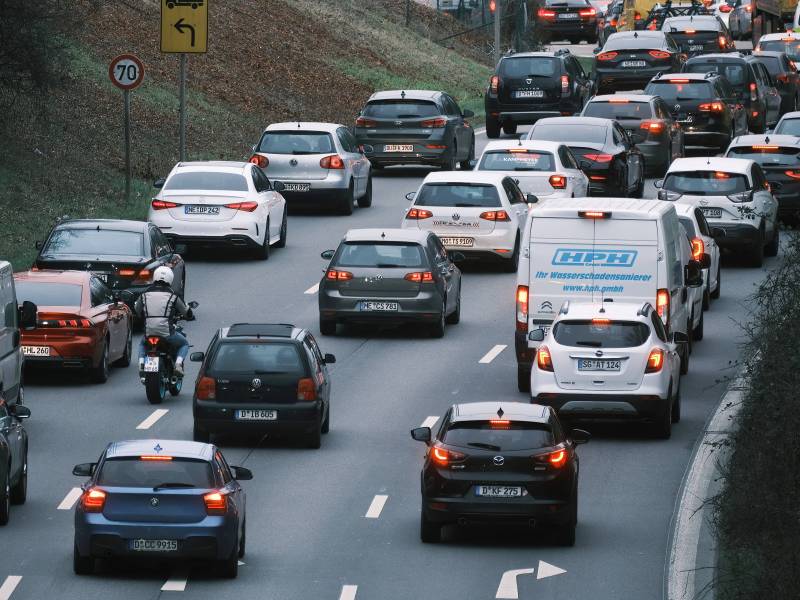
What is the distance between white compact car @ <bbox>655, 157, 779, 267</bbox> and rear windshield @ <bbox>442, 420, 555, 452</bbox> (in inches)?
685

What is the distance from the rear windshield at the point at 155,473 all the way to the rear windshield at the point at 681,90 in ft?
105

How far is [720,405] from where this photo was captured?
84.8 feet

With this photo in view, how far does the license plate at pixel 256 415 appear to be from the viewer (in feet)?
72.7

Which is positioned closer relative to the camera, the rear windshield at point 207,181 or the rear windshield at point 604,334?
the rear windshield at point 604,334

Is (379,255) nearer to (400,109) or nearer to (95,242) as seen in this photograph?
(95,242)

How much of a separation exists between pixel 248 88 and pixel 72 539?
3589cm

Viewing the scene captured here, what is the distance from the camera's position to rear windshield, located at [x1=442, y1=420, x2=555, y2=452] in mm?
18359

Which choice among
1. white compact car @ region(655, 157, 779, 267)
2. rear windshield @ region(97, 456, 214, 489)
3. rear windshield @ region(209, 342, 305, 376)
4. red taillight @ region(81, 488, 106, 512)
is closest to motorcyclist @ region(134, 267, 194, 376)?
rear windshield @ region(209, 342, 305, 376)

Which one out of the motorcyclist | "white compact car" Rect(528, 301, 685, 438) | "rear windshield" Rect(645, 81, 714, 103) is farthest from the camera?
"rear windshield" Rect(645, 81, 714, 103)

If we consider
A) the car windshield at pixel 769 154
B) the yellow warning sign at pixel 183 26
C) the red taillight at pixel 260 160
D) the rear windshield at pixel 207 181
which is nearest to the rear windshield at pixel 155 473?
the rear windshield at pixel 207 181

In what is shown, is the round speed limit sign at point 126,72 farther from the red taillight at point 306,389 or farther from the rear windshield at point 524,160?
the red taillight at point 306,389

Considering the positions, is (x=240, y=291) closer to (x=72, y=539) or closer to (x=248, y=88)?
(x=72, y=539)

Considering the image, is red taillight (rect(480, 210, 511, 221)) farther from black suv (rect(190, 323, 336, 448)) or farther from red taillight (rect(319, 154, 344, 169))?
black suv (rect(190, 323, 336, 448))

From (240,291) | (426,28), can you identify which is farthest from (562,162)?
(426,28)
